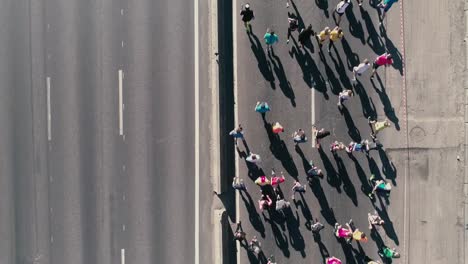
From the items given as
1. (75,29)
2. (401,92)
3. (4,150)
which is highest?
(75,29)

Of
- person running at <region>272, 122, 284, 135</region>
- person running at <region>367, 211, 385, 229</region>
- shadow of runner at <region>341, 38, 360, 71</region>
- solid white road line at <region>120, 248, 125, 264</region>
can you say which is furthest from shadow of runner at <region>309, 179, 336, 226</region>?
solid white road line at <region>120, 248, 125, 264</region>

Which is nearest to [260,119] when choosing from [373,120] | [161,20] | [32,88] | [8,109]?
[373,120]

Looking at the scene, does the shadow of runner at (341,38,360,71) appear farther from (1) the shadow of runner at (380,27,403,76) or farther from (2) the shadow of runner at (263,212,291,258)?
(2) the shadow of runner at (263,212,291,258)

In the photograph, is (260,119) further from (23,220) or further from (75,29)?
(23,220)

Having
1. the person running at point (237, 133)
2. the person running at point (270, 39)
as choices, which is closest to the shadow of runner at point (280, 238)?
the person running at point (237, 133)

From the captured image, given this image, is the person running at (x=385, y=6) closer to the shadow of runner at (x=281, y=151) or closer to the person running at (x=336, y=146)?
the person running at (x=336, y=146)

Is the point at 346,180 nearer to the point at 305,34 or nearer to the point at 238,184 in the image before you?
the point at 238,184
